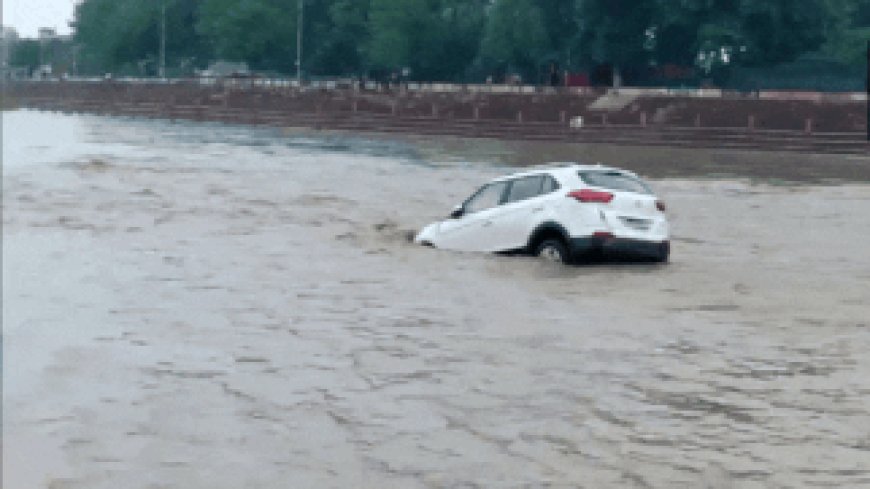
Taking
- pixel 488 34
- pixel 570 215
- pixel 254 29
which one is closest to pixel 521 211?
pixel 570 215

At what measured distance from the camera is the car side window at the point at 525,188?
1753 centimetres

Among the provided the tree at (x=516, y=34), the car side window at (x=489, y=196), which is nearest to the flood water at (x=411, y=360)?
the car side window at (x=489, y=196)

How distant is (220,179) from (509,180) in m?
20.2

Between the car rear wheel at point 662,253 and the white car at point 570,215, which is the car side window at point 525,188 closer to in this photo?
the white car at point 570,215

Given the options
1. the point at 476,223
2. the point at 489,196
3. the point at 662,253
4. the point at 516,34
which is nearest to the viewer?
the point at 662,253

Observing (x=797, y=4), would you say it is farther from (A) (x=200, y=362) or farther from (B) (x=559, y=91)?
(A) (x=200, y=362)

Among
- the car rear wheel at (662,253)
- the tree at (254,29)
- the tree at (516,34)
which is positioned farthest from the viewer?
the tree at (254,29)

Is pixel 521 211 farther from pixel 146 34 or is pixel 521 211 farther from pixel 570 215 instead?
pixel 146 34

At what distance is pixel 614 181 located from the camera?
17203mm

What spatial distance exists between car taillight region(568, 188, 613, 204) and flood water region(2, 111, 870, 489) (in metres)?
0.95

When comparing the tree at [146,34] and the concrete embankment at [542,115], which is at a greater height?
the tree at [146,34]

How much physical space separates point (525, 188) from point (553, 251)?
0.98 metres

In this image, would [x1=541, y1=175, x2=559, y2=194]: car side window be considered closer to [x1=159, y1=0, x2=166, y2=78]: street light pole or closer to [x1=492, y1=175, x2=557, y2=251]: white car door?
[x1=492, y1=175, x2=557, y2=251]: white car door

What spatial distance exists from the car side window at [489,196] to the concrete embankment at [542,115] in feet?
137
